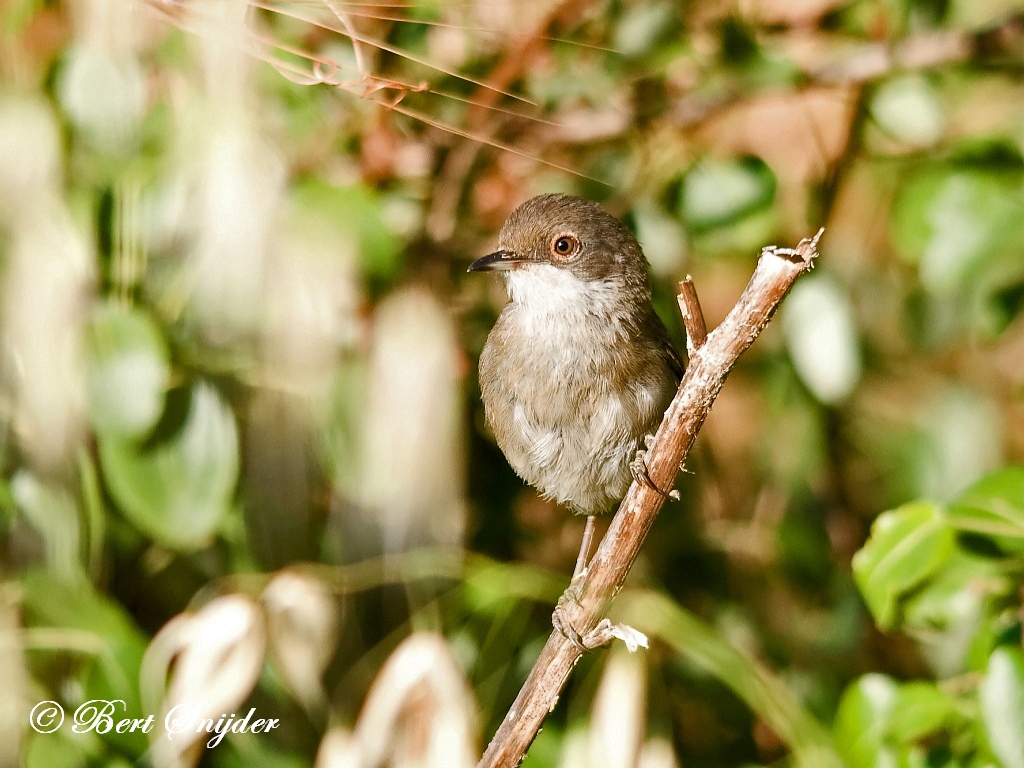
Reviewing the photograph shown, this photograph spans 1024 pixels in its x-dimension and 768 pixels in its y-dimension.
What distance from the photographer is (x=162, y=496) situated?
2.81 meters

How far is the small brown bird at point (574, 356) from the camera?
270cm

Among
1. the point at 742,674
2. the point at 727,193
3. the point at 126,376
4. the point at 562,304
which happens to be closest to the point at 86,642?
the point at 126,376

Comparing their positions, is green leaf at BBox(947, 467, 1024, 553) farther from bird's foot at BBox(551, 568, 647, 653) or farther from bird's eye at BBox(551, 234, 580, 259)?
bird's eye at BBox(551, 234, 580, 259)

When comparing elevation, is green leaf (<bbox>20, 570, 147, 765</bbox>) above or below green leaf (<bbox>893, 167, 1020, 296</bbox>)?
below

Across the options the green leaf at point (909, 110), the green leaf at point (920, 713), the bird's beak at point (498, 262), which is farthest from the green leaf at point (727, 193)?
the green leaf at point (920, 713)

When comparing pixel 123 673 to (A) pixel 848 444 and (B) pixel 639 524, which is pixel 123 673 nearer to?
(B) pixel 639 524

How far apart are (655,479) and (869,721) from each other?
1.02 m

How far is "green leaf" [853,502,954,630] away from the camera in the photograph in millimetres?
2541

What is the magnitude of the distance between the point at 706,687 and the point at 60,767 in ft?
6.51

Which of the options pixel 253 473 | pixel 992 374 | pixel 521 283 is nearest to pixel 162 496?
pixel 253 473

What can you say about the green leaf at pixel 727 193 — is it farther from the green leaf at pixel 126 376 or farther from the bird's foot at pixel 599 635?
the green leaf at pixel 126 376

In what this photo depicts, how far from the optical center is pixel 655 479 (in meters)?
2.06

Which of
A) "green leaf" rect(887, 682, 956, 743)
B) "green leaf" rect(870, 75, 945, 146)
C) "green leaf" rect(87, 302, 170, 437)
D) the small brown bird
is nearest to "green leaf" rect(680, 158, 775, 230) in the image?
the small brown bird

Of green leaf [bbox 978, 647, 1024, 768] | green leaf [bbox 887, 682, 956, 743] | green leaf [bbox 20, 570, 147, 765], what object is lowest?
green leaf [bbox 20, 570, 147, 765]
